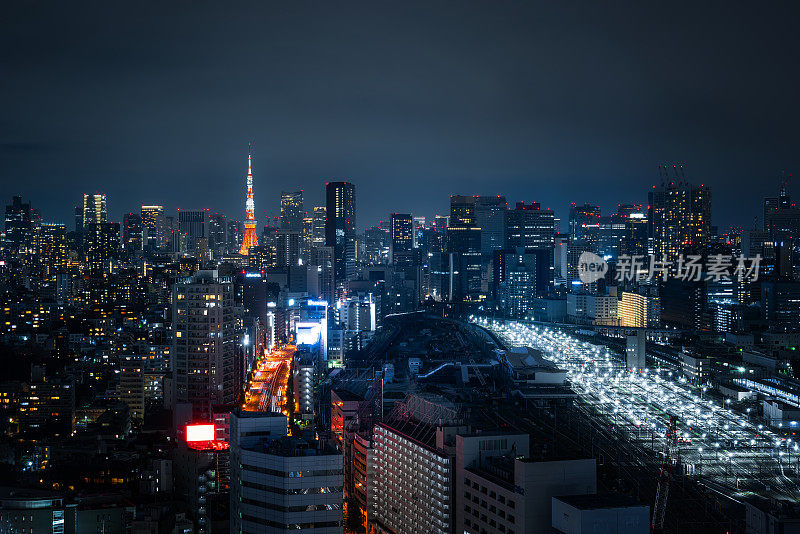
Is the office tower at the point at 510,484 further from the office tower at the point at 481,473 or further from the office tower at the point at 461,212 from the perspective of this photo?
the office tower at the point at 461,212

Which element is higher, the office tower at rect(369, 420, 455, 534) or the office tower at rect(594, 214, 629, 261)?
the office tower at rect(594, 214, 629, 261)

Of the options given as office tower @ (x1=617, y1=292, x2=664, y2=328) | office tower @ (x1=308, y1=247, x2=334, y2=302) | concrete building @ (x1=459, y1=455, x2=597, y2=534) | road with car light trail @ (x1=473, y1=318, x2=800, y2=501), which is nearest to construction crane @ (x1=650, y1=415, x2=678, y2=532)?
road with car light trail @ (x1=473, y1=318, x2=800, y2=501)

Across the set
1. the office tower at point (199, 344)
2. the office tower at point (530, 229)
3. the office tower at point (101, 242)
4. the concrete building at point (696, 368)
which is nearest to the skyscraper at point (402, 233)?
the office tower at point (530, 229)

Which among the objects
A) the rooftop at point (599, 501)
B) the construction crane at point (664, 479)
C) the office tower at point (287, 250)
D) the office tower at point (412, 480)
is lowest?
the construction crane at point (664, 479)

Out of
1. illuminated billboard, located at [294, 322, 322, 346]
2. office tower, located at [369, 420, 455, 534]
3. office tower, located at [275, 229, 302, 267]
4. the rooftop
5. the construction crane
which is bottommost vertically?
the construction crane

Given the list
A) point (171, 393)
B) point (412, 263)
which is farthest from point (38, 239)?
point (171, 393)

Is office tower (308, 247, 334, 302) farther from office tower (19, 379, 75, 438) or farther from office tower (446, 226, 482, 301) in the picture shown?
office tower (19, 379, 75, 438)
